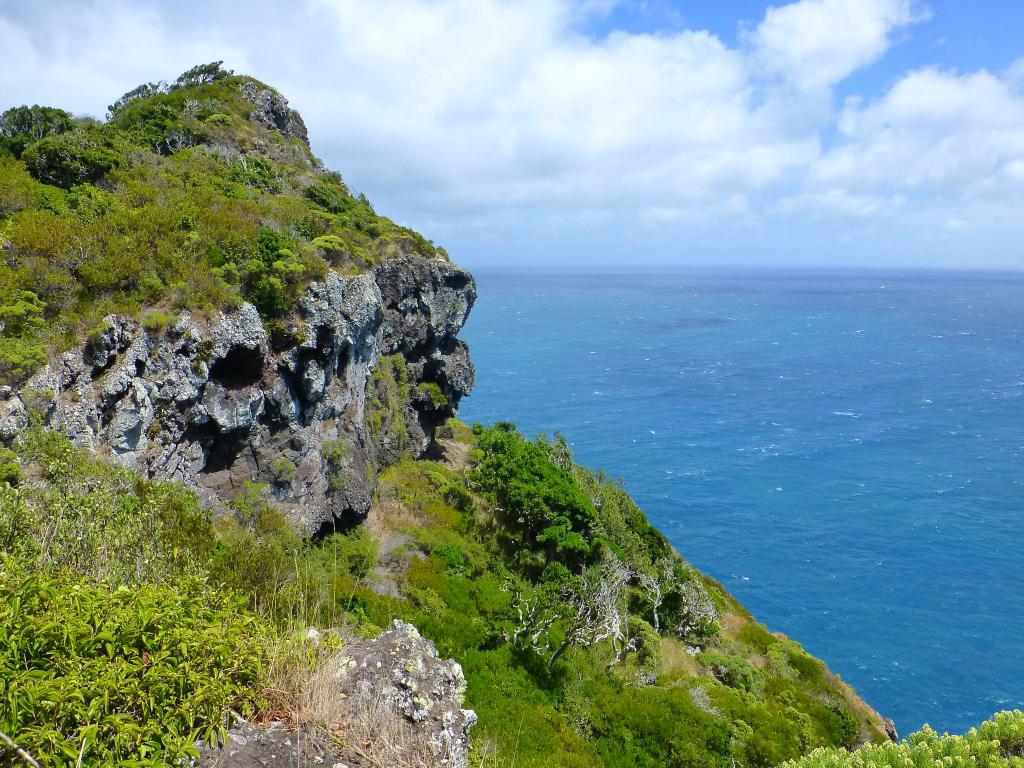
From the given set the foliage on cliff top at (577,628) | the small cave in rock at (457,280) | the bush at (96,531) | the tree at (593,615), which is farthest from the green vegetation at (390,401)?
the bush at (96,531)

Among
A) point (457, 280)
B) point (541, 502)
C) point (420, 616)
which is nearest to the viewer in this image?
point (420, 616)

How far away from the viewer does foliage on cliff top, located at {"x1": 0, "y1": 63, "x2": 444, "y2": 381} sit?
1962cm

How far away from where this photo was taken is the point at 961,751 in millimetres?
7504

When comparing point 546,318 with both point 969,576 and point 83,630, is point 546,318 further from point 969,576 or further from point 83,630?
point 83,630

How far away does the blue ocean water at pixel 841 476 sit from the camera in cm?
3962

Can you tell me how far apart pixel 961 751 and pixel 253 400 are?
24.0m

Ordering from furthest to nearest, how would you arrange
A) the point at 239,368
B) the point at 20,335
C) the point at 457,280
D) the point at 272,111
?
the point at 272,111
the point at 457,280
the point at 239,368
the point at 20,335

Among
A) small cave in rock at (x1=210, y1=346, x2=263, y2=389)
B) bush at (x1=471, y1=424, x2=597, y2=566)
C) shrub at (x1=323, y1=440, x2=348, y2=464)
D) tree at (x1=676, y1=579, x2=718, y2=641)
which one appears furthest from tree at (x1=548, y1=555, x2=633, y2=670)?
small cave in rock at (x1=210, y1=346, x2=263, y2=389)

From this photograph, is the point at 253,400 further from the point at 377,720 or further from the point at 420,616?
the point at 377,720

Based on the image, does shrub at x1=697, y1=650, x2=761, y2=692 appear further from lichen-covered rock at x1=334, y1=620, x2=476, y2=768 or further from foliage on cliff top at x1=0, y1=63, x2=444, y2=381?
foliage on cliff top at x1=0, y1=63, x2=444, y2=381

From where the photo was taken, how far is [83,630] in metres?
5.61

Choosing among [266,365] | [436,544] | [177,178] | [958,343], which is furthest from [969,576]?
[958,343]

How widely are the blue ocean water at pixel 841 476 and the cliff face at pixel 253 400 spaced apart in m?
32.2

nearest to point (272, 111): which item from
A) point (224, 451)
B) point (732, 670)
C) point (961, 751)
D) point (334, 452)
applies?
point (334, 452)
